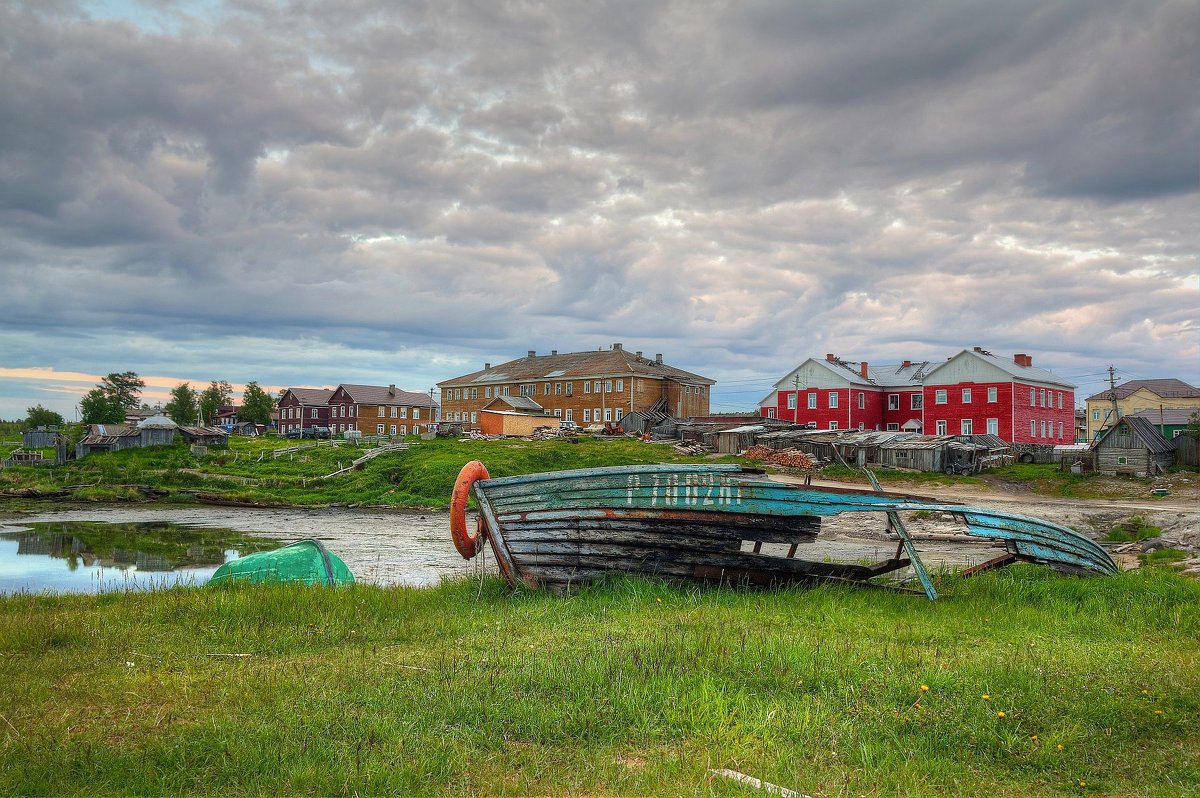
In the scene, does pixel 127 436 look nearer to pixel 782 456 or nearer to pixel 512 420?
pixel 512 420

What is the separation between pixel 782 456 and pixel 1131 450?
15803 millimetres

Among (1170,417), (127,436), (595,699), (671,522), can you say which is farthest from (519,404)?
(595,699)

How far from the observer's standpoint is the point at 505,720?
519 centimetres

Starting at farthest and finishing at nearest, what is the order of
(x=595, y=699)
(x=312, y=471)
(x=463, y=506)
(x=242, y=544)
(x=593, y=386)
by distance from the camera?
(x=593, y=386), (x=312, y=471), (x=242, y=544), (x=463, y=506), (x=595, y=699)

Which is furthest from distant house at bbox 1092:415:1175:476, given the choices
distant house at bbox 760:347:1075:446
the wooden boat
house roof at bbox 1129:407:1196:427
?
the wooden boat

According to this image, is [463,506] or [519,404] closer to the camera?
[463,506]

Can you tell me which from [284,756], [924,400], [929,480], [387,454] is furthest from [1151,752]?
[924,400]

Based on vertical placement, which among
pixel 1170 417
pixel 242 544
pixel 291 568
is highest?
pixel 1170 417

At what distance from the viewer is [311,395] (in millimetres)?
99375

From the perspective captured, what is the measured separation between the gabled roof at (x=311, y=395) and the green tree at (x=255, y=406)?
3.02 m

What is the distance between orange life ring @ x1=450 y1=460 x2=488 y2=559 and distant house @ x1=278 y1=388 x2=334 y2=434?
8992 cm

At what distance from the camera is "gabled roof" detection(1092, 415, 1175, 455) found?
35.7 m

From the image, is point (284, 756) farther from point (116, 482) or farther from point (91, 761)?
point (116, 482)

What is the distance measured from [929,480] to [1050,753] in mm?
35040
